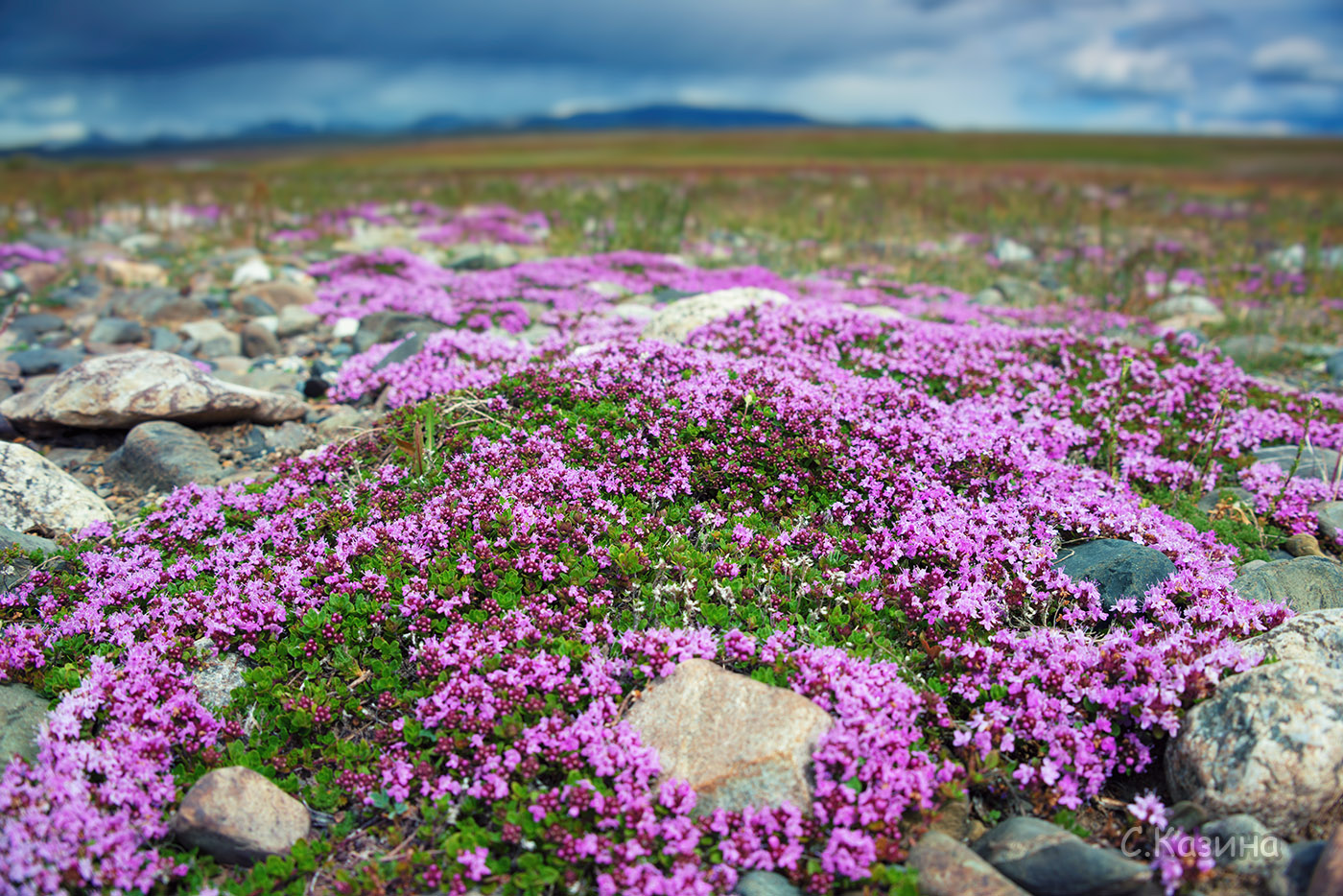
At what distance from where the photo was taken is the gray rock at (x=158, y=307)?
499 inches

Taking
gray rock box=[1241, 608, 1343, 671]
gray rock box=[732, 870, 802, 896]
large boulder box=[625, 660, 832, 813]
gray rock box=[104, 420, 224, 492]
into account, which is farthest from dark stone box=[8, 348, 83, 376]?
gray rock box=[1241, 608, 1343, 671]

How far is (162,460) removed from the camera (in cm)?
704

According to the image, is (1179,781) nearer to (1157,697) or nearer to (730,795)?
(1157,697)

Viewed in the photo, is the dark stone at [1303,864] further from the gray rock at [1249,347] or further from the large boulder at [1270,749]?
the gray rock at [1249,347]

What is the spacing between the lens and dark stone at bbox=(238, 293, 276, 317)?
42.5 ft

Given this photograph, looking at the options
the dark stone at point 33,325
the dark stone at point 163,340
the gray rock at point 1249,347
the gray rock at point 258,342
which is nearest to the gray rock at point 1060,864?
the gray rock at point 1249,347

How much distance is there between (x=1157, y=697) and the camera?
3.93 metres

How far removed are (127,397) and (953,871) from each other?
8057 mm

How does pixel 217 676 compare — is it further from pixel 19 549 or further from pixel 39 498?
pixel 39 498

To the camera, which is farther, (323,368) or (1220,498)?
(323,368)

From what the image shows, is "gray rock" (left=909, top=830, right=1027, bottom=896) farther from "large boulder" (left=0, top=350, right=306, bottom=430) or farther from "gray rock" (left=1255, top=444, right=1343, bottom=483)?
"large boulder" (left=0, top=350, right=306, bottom=430)

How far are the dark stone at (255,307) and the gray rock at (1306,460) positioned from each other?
1396 centimetres

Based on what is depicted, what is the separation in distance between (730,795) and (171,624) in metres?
3.51

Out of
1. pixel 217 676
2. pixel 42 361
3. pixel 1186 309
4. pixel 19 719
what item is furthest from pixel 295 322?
pixel 1186 309
